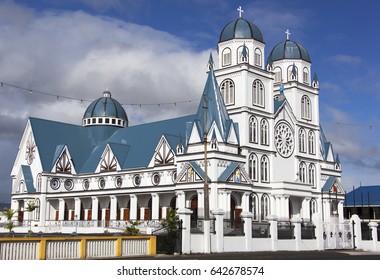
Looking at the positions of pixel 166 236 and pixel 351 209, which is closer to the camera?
pixel 166 236

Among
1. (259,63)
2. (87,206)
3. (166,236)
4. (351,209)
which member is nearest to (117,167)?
(87,206)

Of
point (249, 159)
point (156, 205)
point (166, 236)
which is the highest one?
point (249, 159)

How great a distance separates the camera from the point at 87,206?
63062 mm

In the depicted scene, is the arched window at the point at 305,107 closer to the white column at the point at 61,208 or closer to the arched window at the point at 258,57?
the arched window at the point at 258,57

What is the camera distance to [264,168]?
52219mm

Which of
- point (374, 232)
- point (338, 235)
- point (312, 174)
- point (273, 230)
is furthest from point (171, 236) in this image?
point (312, 174)

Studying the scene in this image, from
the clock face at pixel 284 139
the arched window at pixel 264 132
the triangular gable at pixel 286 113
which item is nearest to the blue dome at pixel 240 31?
the triangular gable at pixel 286 113

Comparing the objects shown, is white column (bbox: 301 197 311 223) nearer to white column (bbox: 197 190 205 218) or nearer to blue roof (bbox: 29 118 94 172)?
white column (bbox: 197 190 205 218)

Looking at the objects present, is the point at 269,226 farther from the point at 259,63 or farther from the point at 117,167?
the point at 117,167

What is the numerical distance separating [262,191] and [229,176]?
6.35 metres

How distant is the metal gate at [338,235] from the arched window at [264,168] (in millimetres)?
14646

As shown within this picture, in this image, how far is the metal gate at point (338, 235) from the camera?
1452 inches

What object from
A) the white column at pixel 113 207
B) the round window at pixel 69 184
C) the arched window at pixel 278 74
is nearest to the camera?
the white column at pixel 113 207

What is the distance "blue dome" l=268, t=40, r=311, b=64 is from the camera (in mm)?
59969
